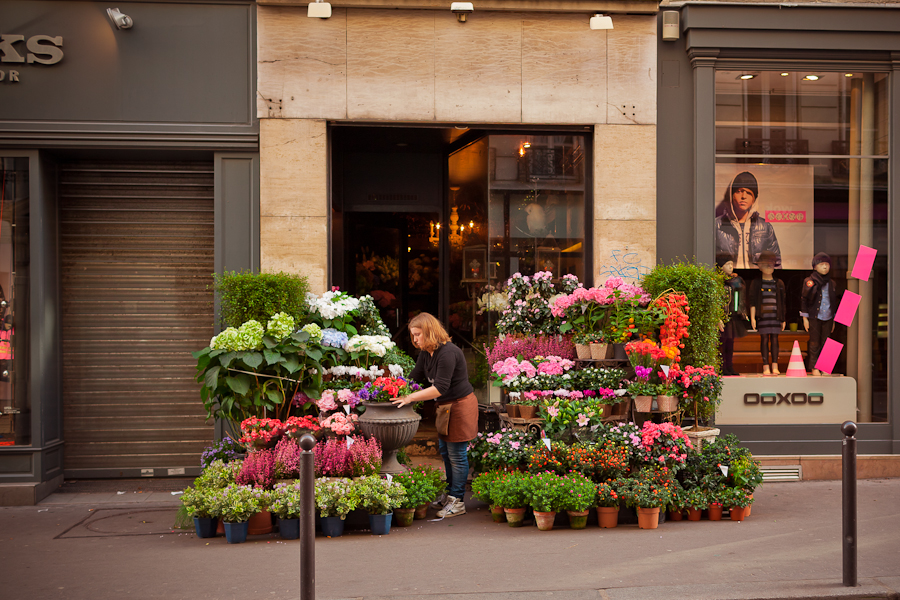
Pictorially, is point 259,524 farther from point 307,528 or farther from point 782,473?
point 782,473

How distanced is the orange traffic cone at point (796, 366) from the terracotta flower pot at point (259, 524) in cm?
634

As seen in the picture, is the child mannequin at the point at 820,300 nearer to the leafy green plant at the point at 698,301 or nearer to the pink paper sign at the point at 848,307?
the pink paper sign at the point at 848,307

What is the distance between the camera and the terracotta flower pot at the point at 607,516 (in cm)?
605

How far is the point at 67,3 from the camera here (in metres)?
7.54

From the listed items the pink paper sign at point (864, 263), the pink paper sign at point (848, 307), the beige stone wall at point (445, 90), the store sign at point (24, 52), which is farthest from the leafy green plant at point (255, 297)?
the pink paper sign at point (864, 263)

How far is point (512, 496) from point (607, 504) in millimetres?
869

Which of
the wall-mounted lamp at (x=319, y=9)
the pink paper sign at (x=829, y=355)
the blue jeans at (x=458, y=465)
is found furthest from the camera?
the pink paper sign at (x=829, y=355)

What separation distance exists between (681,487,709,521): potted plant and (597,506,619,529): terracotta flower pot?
664 millimetres

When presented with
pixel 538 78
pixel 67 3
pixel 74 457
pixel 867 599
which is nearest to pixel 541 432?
pixel 867 599

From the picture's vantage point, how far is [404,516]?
6.13 metres

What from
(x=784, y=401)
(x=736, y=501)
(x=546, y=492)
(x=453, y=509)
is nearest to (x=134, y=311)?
(x=453, y=509)

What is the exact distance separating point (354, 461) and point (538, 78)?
498 centimetres

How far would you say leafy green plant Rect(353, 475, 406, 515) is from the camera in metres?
5.84

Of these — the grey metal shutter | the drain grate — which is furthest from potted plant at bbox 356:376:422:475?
the drain grate
